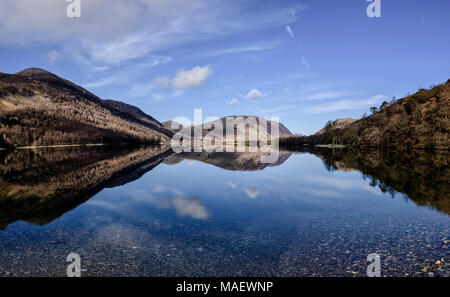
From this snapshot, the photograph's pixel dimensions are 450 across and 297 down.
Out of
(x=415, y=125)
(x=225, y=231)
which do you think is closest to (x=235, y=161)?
(x=225, y=231)

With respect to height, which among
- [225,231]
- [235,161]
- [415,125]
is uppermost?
[415,125]

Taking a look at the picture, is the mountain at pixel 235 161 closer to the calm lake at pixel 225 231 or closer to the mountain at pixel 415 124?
the calm lake at pixel 225 231

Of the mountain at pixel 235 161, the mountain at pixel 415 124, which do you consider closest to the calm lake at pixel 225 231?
the mountain at pixel 235 161

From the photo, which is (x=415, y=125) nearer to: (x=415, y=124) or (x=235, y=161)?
(x=415, y=124)

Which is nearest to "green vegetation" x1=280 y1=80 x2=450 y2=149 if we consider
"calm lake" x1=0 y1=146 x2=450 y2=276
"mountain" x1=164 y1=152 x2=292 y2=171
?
"mountain" x1=164 y1=152 x2=292 y2=171

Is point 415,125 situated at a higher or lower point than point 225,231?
higher

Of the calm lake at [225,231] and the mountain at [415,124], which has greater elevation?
the mountain at [415,124]

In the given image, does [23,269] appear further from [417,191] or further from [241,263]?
[417,191]

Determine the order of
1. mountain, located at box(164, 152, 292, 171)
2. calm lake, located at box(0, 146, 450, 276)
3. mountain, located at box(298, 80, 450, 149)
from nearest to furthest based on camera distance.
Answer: calm lake, located at box(0, 146, 450, 276)
mountain, located at box(164, 152, 292, 171)
mountain, located at box(298, 80, 450, 149)

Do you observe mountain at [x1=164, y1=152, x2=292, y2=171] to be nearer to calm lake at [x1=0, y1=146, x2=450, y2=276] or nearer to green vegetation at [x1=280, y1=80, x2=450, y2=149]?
calm lake at [x1=0, y1=146, x2=450, y2=276]
